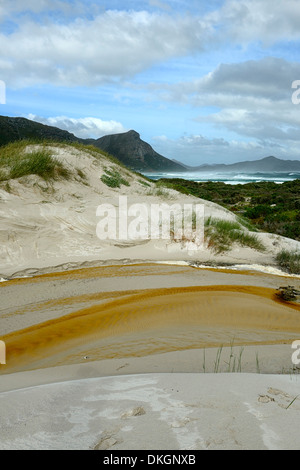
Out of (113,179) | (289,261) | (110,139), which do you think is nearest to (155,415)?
(289,261)

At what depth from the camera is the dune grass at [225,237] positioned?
852 centimetres

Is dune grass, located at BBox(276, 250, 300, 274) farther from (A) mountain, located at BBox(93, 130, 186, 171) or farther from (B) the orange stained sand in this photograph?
(A) mountain, located at BBox(93, 130, 186, 171)

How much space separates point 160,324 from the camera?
4852 mm

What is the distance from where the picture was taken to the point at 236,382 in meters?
2.54

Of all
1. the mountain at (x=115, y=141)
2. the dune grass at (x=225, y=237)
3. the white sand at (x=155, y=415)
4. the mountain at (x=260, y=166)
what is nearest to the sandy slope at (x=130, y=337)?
the white sand at (x=155, y=415)

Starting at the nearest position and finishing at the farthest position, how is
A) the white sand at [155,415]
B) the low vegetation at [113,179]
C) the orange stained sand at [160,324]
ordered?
the white sand at [155,415] → the orange stained sand at [160,324] → the low vegetation at [113,179]

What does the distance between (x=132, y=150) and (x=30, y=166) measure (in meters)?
45.7

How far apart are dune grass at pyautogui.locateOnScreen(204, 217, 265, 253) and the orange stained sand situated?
2176 millimetres

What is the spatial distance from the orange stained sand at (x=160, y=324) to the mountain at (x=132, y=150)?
3761 cm

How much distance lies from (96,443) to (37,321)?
3592 millimetres

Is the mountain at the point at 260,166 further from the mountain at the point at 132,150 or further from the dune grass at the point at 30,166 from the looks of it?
the dune grass at the point at 30,166

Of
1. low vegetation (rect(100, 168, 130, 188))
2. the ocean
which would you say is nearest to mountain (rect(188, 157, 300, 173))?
the ocean

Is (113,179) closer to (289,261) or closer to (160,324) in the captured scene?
(289,261)
